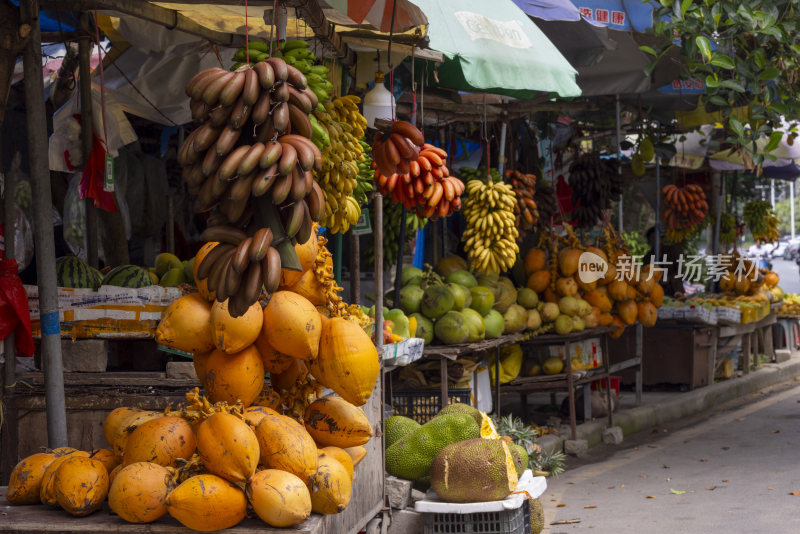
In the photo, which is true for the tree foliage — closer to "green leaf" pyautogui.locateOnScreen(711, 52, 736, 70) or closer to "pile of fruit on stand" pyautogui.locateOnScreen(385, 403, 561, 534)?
"green leaf" pyautogui.locateOnScreen(711, 52, 736, 70)

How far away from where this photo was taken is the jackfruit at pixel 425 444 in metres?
4.35

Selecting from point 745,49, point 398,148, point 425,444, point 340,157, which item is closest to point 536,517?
point 425,444

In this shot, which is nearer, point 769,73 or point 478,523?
point 478,523

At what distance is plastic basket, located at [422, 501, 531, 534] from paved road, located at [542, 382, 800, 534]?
1587mm

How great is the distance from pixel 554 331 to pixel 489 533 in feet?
11.8

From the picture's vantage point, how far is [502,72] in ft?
15.0

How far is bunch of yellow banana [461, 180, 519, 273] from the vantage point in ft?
20.9

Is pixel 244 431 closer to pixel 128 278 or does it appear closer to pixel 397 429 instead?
pixel 128 278

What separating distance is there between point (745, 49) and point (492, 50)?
255 centimetres

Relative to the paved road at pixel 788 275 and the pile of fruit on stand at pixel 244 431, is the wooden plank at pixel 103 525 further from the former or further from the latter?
the paved road at pixel 788 275

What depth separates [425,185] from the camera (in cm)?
502

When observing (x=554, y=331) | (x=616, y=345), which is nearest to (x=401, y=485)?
(x=554, y=331)

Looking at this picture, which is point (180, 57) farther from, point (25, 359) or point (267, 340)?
point (267, 340)

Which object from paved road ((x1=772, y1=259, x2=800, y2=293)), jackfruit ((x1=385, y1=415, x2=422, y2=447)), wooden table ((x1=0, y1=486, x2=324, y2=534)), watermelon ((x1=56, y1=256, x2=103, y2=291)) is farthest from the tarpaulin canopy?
paved road ((x1=772, y1=259, x2=800, y2=293))
